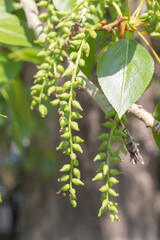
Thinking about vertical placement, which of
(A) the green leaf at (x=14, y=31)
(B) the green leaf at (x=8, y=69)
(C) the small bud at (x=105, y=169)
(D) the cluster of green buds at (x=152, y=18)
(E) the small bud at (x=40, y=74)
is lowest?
(B) the green leaf at (x=8, y=69)

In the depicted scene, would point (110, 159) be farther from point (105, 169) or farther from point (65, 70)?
point (65, 70)

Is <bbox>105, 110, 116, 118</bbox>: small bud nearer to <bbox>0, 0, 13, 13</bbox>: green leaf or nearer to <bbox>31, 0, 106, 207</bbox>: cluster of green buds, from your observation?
<bbox>31, 0, 106, 207</bbox>: cluster of green buds

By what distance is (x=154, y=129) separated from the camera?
649 mm

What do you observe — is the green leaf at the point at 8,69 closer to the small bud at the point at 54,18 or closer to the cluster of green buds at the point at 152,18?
the small bud at the point at 54,18

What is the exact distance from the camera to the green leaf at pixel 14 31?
0.91 meters

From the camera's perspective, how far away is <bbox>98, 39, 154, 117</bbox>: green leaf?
593mm

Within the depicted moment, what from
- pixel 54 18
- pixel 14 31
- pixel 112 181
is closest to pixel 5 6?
pixel 14 31

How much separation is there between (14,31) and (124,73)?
0.41 meters

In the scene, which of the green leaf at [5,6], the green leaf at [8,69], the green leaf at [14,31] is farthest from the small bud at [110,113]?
the green leaf at [8,69]

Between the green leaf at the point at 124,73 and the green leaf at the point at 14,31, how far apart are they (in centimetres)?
32

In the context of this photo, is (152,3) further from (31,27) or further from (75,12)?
(31,27)

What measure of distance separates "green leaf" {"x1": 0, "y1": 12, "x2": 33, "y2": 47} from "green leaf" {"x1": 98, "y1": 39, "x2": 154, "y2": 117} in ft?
1.06

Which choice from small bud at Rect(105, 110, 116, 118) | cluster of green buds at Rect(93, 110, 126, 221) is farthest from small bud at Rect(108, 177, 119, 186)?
small bud at Rect(105, 110, 116, 118)

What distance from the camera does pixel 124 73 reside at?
2.04ft
